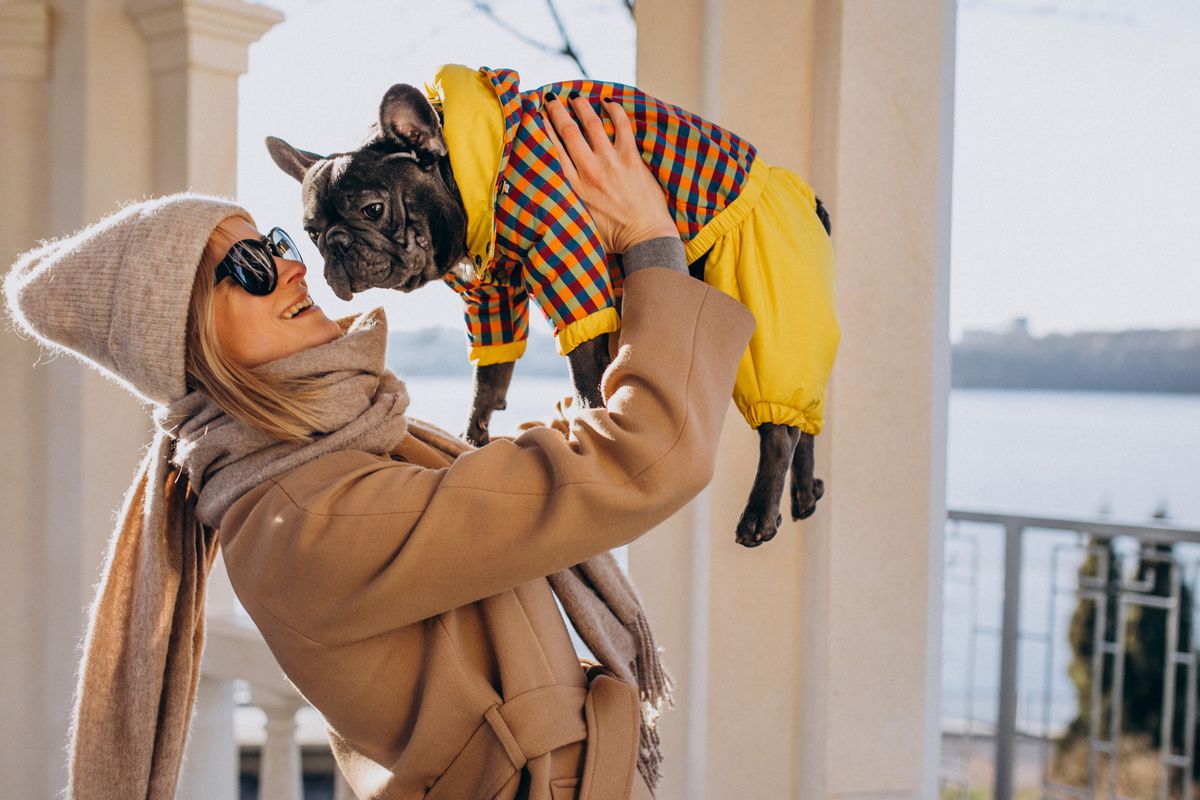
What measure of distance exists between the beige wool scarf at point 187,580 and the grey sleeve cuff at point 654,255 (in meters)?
0.31

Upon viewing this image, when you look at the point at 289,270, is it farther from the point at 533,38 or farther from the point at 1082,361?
the point at 1082,361

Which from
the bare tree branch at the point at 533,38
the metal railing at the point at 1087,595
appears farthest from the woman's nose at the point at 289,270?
the metal railing at the point at 1087,595

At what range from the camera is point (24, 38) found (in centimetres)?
234

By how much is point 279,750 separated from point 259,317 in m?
1.48

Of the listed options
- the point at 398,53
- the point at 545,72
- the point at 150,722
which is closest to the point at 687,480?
the point at 150,722

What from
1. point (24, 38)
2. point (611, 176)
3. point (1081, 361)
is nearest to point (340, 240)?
point (611, 176)

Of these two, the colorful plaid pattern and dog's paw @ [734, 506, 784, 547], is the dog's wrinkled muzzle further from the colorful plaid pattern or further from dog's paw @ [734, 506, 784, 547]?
dog's paw @ [734, 506, 784, 547]

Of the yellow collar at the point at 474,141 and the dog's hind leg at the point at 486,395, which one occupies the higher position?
the yellow collar at the point at 474,141

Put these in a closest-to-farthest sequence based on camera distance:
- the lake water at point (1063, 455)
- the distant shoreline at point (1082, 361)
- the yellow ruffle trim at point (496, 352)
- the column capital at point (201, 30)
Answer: the yellow ruffle trim at point (496, 352) → the column capital at point (201, 30) → the distant shoreline at point (1082, 361) → the lake water at point (1063, 455)

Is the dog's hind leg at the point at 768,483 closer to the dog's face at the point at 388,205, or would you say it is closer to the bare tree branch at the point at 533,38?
the dog's face at the point at 388,205

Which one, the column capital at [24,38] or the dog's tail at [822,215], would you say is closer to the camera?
the dog's tail at [822,215]

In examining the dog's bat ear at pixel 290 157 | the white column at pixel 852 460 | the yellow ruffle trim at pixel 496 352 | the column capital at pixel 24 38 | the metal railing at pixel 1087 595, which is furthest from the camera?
the metal railing at pixel 1087 595

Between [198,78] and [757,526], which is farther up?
[198,78]

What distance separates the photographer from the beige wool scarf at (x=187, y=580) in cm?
104
